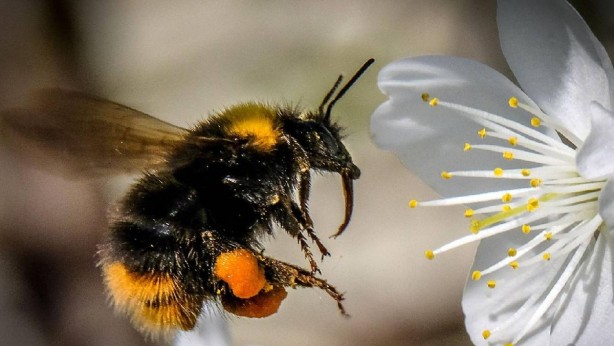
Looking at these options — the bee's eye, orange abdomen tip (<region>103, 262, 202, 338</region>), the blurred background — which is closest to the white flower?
the bee's eye

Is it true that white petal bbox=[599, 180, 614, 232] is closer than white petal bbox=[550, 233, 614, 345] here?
Yes

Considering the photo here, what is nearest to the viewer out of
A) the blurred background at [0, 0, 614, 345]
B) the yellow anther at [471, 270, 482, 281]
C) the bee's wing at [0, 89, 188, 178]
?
the bee's wing at [0, 89, 188, 178]

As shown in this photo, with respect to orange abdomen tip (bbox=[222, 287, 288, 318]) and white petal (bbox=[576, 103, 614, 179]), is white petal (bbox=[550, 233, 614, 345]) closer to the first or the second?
white petal (bbox=[576, 103, 614, 179])

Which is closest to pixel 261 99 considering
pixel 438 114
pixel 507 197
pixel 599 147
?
pixel 438 114

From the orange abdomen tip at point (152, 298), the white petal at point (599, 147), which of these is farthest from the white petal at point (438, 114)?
the orange abdomen tip at point (152, 298)

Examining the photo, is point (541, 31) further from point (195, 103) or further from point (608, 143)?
point (195, 103)

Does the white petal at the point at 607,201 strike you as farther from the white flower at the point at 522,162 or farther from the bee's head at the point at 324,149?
the bee's head at the point at 324,149
